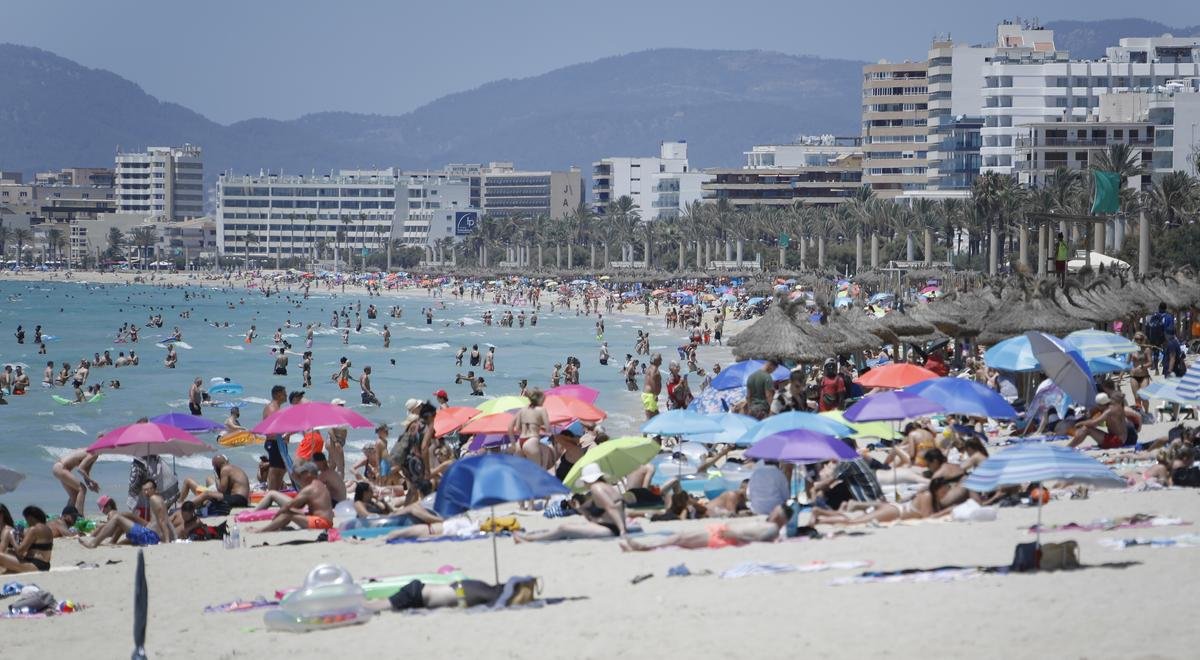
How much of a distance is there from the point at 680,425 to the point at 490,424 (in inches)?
106

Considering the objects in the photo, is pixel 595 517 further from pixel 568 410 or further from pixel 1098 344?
pixel 1098 344

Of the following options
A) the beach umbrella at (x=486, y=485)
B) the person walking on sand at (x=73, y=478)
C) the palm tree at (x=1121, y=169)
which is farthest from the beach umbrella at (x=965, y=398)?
the palm tree at (x=1121, y=169)

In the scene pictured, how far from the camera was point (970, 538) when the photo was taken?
426 inches

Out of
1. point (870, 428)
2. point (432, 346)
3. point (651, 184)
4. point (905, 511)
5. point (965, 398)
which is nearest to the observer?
point (905, 511)

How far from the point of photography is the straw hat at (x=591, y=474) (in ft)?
40.5

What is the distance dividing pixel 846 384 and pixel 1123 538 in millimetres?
10372

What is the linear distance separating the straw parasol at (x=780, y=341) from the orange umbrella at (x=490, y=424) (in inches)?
304

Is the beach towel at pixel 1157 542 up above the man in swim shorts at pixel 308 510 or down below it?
above

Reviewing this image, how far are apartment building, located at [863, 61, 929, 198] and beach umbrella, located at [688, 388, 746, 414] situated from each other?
101 m

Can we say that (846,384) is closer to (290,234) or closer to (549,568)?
(549,568)

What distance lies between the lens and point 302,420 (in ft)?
50.6

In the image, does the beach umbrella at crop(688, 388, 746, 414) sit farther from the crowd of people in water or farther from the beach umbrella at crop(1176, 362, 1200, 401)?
the beach umbrella at crop(1176, 362, 1200, 401)

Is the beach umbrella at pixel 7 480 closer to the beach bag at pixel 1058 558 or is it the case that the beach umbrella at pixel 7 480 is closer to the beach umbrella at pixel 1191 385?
the beach bag at pixel 1058 558

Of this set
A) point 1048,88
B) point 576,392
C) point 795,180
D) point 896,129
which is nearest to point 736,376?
point 576,392
